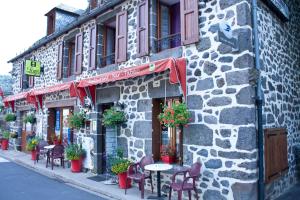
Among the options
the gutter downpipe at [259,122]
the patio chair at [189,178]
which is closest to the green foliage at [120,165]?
the patio chair at [189,178]

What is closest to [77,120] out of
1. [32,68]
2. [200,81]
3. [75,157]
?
[75,157]

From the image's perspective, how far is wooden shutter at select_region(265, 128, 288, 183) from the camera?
19.3ft

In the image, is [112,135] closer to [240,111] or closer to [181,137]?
[181,137]

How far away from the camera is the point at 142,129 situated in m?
7.61

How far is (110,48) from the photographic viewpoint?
1003cm

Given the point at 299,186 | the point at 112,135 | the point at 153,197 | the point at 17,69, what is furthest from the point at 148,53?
the point at 17,69

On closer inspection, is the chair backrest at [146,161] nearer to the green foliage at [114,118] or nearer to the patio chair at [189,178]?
the patio chair at [189,178]

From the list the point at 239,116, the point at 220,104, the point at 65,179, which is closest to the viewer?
the point at 239,116

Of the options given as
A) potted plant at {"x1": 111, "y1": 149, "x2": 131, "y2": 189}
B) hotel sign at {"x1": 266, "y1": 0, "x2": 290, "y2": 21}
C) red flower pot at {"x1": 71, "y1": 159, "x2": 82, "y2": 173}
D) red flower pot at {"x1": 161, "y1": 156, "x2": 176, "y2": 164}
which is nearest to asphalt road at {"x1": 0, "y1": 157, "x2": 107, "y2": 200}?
potted plant at {"x1": 111, "y1": 149, "x2": 131, "y2": 189}

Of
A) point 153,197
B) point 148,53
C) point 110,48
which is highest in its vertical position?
point 110,48

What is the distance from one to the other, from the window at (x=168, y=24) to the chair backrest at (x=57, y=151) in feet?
19.4

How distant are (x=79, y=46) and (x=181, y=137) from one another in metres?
6.01

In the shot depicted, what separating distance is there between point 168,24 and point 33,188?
6.24 metres

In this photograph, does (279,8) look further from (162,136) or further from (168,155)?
(168,155)
